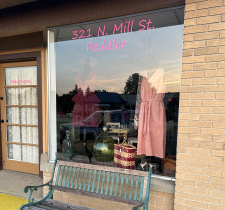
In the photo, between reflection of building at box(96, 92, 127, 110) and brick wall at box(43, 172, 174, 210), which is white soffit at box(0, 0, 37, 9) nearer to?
reflection of building at box(96, 92, 127, 110)

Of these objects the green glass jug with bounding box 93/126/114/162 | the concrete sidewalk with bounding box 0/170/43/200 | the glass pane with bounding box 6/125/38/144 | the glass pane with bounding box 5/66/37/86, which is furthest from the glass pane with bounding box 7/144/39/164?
the green glass jug with bounding box 93/126/114/162

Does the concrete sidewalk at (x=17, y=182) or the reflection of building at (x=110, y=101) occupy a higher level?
the reflection of building at (x=110, y=101)

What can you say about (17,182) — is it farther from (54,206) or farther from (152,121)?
(152,121)

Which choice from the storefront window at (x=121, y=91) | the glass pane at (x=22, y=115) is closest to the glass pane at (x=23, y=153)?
the glass pane at (x=22, y=115)

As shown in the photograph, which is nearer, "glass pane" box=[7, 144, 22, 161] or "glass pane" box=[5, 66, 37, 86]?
"glass pane" box=[5, 66, 37, 86]

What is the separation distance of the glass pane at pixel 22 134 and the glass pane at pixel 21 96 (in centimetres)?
Result: 53

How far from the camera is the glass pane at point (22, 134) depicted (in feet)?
12.0

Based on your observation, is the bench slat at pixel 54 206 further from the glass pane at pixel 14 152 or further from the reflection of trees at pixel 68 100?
the glass pane at pixel 14 152

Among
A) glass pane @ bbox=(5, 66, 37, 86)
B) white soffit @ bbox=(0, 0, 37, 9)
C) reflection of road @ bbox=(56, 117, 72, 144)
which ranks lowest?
reflection of road @ bbox=(56, 117, 72, 144)

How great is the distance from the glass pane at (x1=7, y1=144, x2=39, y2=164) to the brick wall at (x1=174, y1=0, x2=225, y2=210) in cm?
291

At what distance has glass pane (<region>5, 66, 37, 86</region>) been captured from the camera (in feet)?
11.7

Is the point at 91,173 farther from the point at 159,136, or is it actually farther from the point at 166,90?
the point at 166,90

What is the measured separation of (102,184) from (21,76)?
110 inches

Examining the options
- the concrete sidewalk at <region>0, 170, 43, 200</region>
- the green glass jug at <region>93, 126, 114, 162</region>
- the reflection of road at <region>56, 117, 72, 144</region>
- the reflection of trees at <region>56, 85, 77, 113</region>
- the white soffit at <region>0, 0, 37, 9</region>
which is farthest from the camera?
the reflection of trees at <region>56, 85, 77, 113</region>
